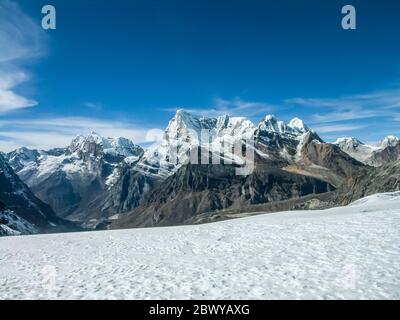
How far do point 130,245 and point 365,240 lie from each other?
1551cm

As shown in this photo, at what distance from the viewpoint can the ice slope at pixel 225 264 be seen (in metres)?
17.3

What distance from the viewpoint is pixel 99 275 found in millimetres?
20906

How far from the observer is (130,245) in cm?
2981

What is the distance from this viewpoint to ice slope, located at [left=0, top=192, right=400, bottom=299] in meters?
17.3

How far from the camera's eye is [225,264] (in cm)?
2167
